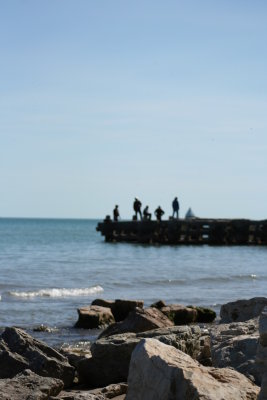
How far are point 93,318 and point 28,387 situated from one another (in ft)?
26.7

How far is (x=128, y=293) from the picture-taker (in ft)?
73.0

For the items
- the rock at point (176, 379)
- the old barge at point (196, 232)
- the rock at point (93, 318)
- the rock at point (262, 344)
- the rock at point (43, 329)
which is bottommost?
the rock at point (43, 329)

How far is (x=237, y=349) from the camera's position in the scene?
7051mm

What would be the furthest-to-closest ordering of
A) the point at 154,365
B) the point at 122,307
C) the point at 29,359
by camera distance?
the point at 122,307 < the point at 29,359 < the point at 154,365

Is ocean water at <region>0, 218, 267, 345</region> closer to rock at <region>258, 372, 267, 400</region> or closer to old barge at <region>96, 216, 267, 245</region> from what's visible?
old barge at <region>96, 216, 267, 245</region>

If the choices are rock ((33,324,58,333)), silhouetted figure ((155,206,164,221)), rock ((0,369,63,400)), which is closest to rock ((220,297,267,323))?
rock ((33,324,58,333))

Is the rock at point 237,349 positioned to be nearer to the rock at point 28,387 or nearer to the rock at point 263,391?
the rock at point 263,391

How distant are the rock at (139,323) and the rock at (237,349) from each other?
4.00 meters

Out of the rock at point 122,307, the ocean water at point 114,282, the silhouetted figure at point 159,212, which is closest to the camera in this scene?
the rock at point 122,307

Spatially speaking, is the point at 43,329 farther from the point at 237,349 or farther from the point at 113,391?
the point at 237,349

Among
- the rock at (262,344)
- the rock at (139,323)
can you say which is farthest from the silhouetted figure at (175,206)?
the rock at (262,344)

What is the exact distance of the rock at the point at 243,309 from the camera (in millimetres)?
11022

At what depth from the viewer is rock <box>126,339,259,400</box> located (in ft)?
18.1

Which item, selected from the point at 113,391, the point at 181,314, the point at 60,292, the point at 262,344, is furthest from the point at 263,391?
the point at 60,292
